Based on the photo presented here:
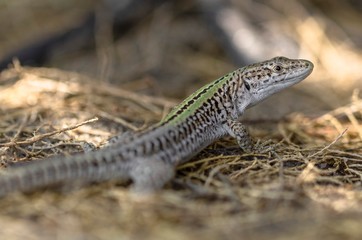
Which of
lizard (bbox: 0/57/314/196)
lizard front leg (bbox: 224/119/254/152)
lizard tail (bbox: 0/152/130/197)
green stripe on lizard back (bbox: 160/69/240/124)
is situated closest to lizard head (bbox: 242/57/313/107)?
lizard (bbox: 0/57/314/196)

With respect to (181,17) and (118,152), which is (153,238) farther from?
(181,17)

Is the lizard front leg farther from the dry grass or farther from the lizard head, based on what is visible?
the lizard head

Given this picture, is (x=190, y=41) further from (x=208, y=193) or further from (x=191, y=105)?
(x=208, y=193)

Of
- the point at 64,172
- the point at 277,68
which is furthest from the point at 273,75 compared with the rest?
the point at 64,172

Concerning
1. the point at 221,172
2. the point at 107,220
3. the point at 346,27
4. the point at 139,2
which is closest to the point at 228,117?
the point at 221,172

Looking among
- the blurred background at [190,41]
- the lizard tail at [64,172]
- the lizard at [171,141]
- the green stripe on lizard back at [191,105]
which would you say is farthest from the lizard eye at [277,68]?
the blurred background at [190,41]
